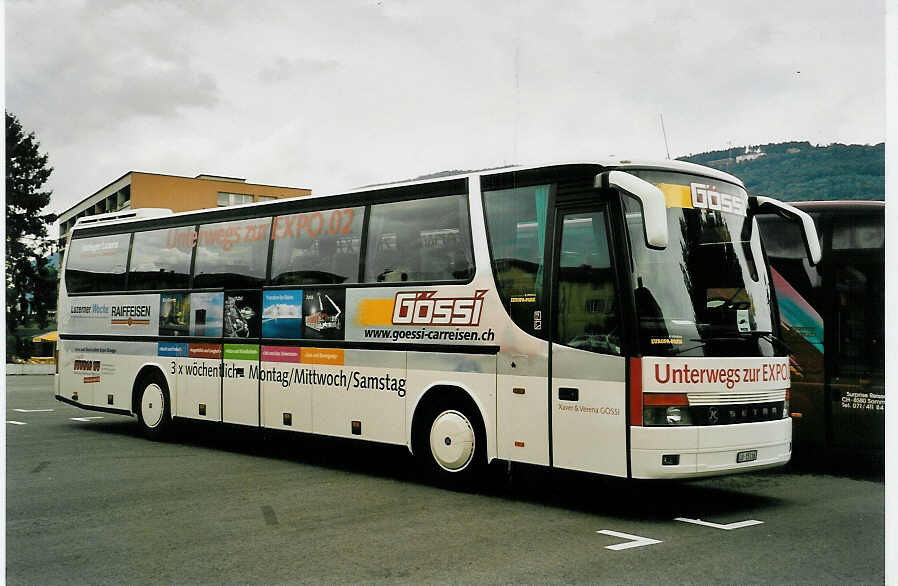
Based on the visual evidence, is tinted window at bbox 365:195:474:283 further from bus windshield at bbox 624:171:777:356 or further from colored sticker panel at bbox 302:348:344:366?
bus windshield at bbox 624:171:777:356

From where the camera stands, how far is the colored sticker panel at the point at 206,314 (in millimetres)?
12562

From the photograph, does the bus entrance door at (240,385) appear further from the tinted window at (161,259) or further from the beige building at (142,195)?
the beige building at (142,195)

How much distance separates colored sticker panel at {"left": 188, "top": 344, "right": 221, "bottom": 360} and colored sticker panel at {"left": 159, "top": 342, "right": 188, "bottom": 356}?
15 cm

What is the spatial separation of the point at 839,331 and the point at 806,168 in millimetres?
2026

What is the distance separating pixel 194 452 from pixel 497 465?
4952mm

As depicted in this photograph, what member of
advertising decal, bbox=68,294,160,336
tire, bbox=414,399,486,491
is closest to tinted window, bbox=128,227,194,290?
advertising decal, bbox=68,294,160,336

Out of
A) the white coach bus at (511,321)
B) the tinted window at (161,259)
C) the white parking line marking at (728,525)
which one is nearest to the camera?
the white parking line marking at (728,525)

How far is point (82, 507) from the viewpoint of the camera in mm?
8523

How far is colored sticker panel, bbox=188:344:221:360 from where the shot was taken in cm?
1259

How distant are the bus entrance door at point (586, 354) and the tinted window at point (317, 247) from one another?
296 centimetres

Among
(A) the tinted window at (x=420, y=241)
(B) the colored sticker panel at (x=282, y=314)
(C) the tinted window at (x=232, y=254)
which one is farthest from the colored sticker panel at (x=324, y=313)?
(C) the tinted window at (x=232, y=254)

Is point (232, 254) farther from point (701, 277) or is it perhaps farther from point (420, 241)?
point (701, 277)
